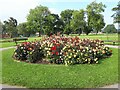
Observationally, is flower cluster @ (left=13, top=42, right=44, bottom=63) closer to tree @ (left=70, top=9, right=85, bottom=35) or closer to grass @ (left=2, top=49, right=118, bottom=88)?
grass @ (left=2, top=49, right=118, bottom=88)

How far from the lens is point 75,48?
1083 cm

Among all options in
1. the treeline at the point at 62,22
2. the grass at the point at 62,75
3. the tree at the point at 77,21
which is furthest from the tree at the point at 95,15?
the grass at the point at 62,75

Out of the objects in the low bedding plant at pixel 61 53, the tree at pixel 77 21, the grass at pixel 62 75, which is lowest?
the grass at pixel 62 75

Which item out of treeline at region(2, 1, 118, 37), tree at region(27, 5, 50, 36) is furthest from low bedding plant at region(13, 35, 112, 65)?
tree at region(27, 5, 50, 36)

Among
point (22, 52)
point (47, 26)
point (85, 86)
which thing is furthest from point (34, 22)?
point (85, 86)

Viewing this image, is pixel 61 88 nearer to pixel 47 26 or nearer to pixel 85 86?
pixel 85 86

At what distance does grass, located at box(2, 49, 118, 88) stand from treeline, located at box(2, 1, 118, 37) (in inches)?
2028

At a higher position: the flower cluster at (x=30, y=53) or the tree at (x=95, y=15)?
the tree at (x=95, y=15)

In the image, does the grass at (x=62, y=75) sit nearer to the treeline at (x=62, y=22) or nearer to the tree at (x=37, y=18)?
the treeline at (x=62, y=22)

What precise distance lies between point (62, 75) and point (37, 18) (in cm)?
6471

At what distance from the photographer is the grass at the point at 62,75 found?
706cm

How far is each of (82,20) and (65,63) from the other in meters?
58.9

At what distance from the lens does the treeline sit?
61.9 m

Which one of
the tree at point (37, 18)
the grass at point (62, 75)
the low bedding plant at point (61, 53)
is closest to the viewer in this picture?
the grass at point (62, 75)
